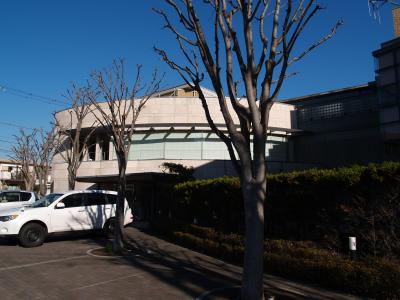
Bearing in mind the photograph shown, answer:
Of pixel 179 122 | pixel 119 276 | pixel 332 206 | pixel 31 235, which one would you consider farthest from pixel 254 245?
pixel 179 122

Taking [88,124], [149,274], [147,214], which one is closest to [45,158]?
[88,124]

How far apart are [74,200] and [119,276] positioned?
6728 millimetres

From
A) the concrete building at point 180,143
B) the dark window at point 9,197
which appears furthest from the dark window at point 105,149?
the dark window at point 9,197

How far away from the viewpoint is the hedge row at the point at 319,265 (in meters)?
7.65

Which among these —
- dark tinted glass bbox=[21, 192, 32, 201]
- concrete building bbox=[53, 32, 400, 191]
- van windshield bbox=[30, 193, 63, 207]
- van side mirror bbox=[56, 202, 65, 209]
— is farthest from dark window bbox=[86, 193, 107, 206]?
concrete building bbox=[53, 32, 400, 191]

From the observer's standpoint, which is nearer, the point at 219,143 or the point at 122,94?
the point at 122,94

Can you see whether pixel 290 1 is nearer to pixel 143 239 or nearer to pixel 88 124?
pixel 143 239

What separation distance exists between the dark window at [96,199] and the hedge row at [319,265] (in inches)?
186

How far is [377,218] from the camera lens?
30.0 feet

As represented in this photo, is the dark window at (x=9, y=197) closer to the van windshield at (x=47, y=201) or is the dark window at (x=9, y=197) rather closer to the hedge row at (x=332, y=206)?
the van windshield at (x=47, y=201)

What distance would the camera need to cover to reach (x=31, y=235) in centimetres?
1393

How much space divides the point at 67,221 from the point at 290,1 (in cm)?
1068

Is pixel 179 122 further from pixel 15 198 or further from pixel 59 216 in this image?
pixel 59 216

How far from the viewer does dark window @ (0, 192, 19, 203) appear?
18.9 metres
